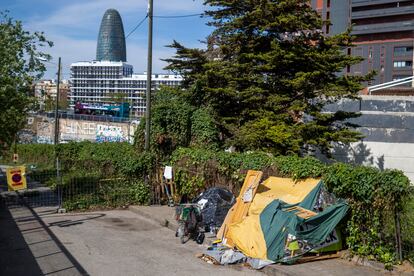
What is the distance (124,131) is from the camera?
69.8 m

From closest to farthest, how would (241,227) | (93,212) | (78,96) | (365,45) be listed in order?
(241,227)
(93,212)
(365,45)
(78,96)

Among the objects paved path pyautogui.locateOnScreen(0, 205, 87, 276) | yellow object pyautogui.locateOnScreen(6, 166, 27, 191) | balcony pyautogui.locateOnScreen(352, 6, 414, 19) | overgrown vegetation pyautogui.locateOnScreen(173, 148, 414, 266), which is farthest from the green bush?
balcony pyautogui.locateOnScreen(352, 6, 414, 19)

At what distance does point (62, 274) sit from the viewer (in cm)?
910

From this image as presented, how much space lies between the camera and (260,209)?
1123 cm

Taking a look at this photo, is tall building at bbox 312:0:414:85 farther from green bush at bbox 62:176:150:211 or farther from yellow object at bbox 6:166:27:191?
yellow object at bbox 6:166:27:191

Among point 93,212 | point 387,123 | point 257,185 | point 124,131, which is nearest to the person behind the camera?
point 257,185

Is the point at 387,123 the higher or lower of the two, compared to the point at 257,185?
higher

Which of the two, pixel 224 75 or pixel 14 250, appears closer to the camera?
pixel 14 250

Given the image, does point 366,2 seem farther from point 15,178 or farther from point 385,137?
point 15,178

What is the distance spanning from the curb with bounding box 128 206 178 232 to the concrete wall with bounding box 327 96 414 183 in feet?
63.5

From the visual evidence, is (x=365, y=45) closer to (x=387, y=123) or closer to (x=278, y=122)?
(x=387, y=123)

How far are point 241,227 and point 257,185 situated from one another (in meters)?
1.35

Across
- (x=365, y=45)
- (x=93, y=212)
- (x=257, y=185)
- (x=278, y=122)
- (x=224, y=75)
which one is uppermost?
(x=365, y=45)

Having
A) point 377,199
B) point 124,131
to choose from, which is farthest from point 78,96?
point 377,199
